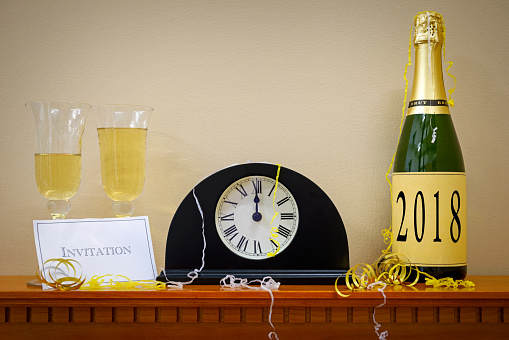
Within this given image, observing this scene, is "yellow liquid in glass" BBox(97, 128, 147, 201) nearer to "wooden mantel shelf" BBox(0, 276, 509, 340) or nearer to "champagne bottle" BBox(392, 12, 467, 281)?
"wooden mantel shelf" BBox(0, 276, 509, 340)

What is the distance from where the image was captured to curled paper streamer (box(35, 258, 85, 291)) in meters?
0.84

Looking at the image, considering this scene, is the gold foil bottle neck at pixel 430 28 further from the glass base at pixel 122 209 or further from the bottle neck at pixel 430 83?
the glass base at pixel 122 209

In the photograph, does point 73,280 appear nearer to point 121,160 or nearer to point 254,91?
point 121,160

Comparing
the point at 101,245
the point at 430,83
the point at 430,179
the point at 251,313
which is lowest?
the point at 251,313

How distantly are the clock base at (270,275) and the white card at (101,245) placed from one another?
5cm

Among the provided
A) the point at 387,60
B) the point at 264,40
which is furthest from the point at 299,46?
the point at 387,60

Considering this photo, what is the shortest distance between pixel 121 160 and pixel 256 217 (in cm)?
30

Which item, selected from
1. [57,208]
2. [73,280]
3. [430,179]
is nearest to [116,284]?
[73,280]

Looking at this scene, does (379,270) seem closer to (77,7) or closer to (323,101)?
(323,101)

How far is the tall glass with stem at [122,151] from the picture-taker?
95 cm

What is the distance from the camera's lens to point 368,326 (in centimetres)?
85

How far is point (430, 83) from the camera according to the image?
982mm

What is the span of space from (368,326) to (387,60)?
0.64 meters

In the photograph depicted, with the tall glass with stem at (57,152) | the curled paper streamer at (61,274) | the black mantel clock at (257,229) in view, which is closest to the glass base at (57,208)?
the tall glass with stem at (57,152)
